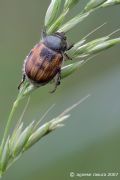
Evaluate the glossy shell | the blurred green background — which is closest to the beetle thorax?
the glossy shell

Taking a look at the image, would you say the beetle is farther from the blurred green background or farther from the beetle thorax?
the blurred green background

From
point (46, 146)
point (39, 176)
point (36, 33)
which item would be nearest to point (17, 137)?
point (46, 146)

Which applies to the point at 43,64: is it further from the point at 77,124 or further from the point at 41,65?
the point at 77,124

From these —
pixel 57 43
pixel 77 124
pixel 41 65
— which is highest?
pixel 57 43

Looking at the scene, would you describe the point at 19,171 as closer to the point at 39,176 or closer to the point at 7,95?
the point at 39,176

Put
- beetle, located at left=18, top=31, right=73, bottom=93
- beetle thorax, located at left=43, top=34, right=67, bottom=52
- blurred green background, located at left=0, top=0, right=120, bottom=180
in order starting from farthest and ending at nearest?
blurred green background, located at left=0, top=0, right=120, bottom=180 → beetle thorax, located at left=43, top=34, right=67, bottom=52 → beetle, located at left=18, top=31, right=73, bottom=93

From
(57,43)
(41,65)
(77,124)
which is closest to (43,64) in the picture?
(41,65)

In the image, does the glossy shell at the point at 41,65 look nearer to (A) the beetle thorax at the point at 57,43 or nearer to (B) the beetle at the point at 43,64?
(B) the beetle at the point at 43,64
